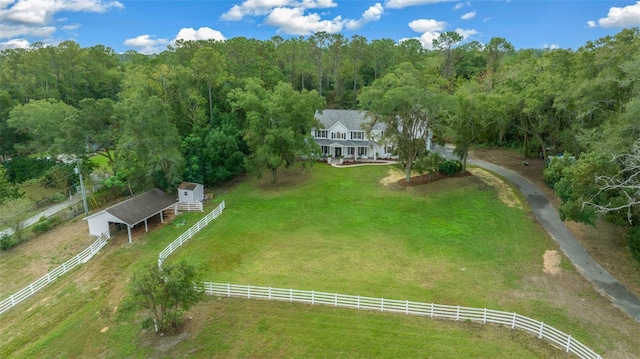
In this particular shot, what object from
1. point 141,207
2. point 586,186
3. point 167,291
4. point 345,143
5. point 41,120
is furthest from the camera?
point 345,143

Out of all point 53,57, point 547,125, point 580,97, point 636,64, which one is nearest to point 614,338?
point 636,64

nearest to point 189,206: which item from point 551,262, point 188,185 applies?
point 188,185

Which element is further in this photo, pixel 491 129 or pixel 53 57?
pixel 53 57

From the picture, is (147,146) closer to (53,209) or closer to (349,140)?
(53,209)

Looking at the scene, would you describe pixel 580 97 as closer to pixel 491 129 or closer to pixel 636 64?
pixel 636 64

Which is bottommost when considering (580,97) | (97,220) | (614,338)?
(614,338)

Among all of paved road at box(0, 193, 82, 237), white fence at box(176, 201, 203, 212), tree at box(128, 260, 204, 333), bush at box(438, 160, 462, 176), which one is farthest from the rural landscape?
white fence at box(176, 201, 203, 212)

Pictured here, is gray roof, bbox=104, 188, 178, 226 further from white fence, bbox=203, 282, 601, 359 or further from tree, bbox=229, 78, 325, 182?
white fence, bbox=203, 282, 601, 359

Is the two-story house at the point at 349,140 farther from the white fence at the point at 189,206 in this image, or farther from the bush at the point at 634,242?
the bush at the point at 634,242
